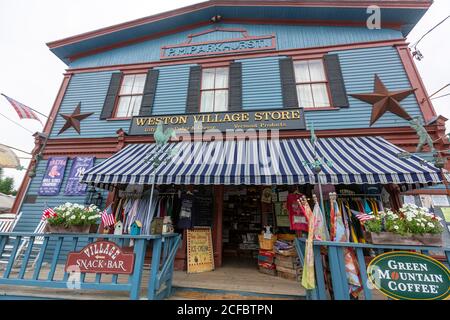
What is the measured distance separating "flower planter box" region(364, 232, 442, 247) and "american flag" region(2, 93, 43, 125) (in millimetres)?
9843

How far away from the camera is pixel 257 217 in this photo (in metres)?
7.98

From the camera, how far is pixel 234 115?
666 centimetres

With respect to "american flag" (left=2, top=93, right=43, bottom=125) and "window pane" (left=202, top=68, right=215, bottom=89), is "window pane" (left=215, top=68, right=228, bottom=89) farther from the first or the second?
"american flag" (left=2, top=93, right=43, bottom=125)

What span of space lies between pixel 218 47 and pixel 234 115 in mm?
3368

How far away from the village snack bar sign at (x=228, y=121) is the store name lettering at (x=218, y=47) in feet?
9.79

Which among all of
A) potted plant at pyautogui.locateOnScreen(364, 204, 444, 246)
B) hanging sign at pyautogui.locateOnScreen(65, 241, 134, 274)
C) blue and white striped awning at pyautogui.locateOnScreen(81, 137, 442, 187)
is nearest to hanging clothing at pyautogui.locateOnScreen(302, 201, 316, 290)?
potted plant at pyautogui.locateOnScreen(364, 204, 444, 246)

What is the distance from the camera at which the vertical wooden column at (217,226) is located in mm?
5836

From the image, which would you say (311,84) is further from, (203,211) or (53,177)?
(53,177)

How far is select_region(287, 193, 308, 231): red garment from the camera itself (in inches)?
197

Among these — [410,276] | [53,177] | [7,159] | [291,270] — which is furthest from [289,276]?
[7,159]

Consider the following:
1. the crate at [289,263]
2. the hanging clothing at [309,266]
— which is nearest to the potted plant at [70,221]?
the hanging clothing at [309,266]

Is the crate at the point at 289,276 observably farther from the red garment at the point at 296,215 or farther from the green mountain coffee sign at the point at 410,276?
the green mountain coffee sign at the point at 410,276
